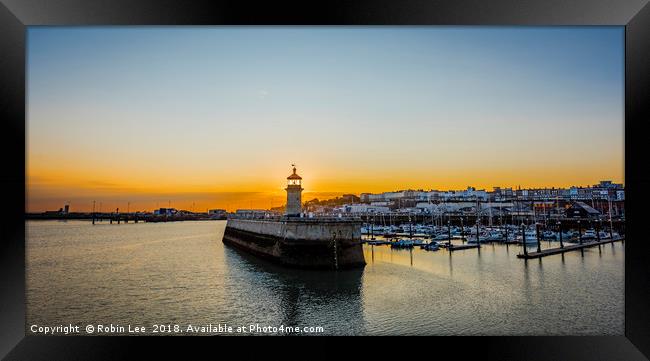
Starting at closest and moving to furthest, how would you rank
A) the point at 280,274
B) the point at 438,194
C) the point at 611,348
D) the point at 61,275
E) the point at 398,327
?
1. the point at 611,348
2. the point at 398,327
3. the point at 280,274
4. the point at 61,275
5. the point at 438,194

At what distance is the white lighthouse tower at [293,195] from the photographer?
55.2 ft

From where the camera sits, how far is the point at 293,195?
1683 centimetres

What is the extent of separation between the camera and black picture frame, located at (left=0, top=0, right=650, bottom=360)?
4.57m

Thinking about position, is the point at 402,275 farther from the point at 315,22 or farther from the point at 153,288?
the point at 315,22

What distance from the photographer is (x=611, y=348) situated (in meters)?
→ 4.66

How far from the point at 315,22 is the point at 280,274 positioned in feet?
33.1

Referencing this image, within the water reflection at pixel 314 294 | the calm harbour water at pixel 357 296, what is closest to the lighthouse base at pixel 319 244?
the water reflection at pixel 314 294

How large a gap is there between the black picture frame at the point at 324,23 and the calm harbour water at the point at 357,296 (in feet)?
11.5

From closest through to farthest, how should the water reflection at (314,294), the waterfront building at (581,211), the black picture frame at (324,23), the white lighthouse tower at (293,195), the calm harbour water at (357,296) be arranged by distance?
the black picture frame at (324,23) < the water reflection at (314,294) < the calm harbour water at (357,296) < the white lighthouse tower at (293,195) < the waterfront building at (581,211)

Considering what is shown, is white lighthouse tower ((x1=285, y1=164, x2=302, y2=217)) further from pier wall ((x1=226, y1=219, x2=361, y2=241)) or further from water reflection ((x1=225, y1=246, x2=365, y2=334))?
water reflection ((x1=225, y1=246, x2=365, y2=334))

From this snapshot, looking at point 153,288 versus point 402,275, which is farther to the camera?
point 402,275

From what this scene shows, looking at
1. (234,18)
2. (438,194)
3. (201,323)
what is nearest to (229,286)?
(201,323)

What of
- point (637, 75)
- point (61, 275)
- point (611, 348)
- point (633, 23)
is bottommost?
point (61, 275)

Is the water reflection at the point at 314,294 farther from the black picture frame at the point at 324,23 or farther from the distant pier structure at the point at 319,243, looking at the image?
the black picture frame at the point at 324,23
